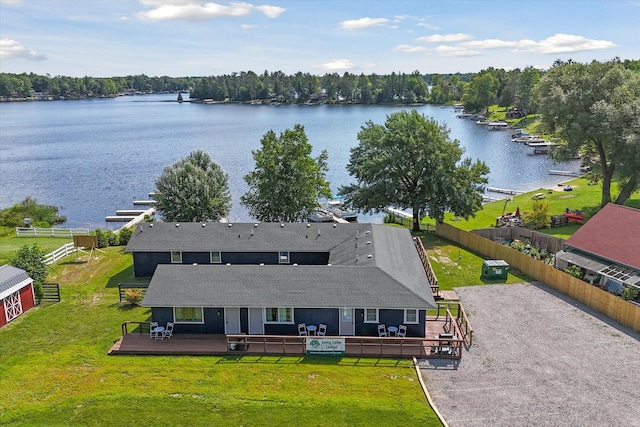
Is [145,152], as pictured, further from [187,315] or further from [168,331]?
[168,331]

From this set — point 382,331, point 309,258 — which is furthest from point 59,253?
point 382,331

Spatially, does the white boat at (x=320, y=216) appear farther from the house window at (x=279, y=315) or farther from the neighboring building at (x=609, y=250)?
the house window at (x=279, y=315)

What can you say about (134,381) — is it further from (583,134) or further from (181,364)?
(583,134)

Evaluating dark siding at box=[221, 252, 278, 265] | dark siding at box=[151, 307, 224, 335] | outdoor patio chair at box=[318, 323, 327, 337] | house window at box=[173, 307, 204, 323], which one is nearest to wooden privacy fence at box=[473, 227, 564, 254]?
dark siding at box=[221, 252, 278, 265]

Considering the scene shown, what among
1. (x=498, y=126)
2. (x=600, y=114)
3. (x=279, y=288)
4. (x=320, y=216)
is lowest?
(x=320, y=216)

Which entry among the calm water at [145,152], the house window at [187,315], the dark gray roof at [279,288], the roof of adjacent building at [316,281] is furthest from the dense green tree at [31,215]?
the house window at [187,315]

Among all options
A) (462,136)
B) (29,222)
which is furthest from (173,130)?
(29,222)
